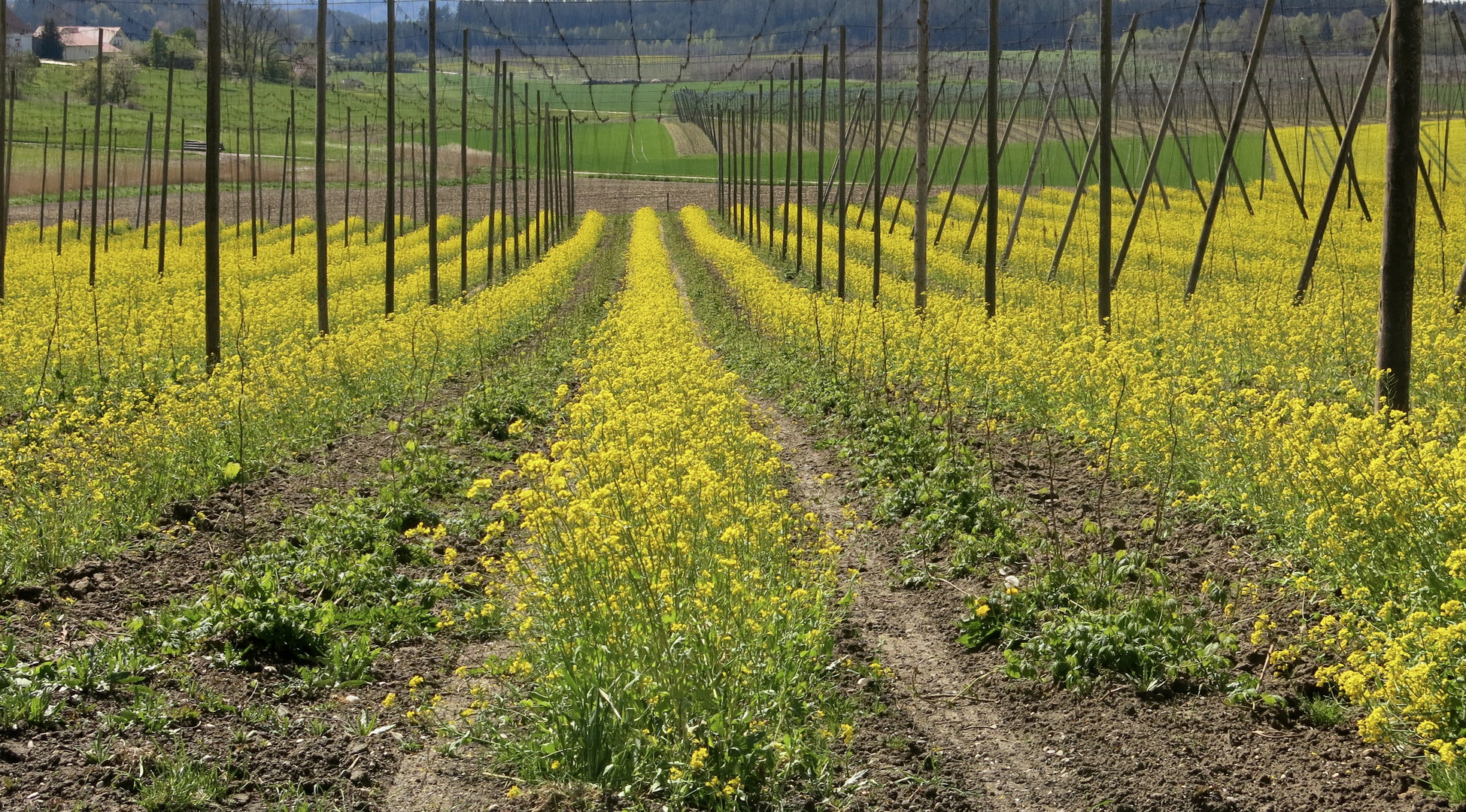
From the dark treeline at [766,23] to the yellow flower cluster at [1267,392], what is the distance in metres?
5.94

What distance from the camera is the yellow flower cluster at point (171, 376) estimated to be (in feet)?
29.6

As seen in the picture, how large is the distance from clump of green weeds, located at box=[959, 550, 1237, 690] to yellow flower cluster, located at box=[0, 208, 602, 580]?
585 cm

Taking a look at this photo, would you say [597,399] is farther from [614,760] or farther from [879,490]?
[614,760]

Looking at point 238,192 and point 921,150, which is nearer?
point 921,150

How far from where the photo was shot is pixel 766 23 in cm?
4269

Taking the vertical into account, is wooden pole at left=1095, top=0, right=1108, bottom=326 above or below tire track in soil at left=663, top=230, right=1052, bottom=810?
above

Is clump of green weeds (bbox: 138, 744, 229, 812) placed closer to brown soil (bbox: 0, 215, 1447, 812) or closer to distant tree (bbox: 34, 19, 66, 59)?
brown soil (bbox: 0, 215, 1447, 812)

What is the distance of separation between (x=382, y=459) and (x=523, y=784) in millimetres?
6537

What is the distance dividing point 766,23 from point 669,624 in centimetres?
3979

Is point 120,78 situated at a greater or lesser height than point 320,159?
A: greater

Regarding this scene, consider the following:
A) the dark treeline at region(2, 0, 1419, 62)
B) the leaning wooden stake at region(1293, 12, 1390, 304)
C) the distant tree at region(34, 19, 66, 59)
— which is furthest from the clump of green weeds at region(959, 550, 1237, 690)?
the distant tree at region(34, 19, 66, 59)

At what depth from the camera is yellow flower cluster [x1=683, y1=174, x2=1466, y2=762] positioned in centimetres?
568

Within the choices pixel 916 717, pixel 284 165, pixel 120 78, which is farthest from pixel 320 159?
pixel 120 78

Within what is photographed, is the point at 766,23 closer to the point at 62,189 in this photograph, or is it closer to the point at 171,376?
the point at 62,189
